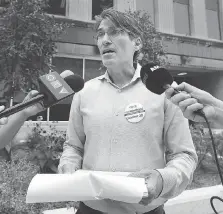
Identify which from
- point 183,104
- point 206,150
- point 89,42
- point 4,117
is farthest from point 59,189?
point 89,42

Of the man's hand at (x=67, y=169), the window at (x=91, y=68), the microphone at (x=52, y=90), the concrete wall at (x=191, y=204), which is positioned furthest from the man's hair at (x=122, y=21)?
the window at (x=91, y=68)

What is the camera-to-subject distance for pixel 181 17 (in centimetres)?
1277

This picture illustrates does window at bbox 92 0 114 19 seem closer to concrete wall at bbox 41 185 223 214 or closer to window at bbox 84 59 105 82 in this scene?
window at bbox 84 59 105 82

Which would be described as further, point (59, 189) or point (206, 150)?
point (206, 150)

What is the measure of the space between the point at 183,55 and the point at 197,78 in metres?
3.25

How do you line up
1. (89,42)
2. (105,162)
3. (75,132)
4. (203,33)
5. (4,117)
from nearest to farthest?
(4,117) < (105,162) < (75,132) < (89,42) < (203,33)

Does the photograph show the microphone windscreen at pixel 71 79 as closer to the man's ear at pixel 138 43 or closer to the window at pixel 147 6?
the man's ear at pixel 138 43

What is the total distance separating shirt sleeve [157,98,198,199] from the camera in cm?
114

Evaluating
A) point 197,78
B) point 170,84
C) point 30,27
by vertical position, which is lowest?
point 170,84

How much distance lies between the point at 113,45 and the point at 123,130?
0.50 metres

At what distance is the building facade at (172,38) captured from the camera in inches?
389

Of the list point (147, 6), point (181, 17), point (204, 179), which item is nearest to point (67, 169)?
A: point (204, 179)

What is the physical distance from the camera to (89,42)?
10.1m

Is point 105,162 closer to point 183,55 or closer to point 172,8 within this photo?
point 183,55
